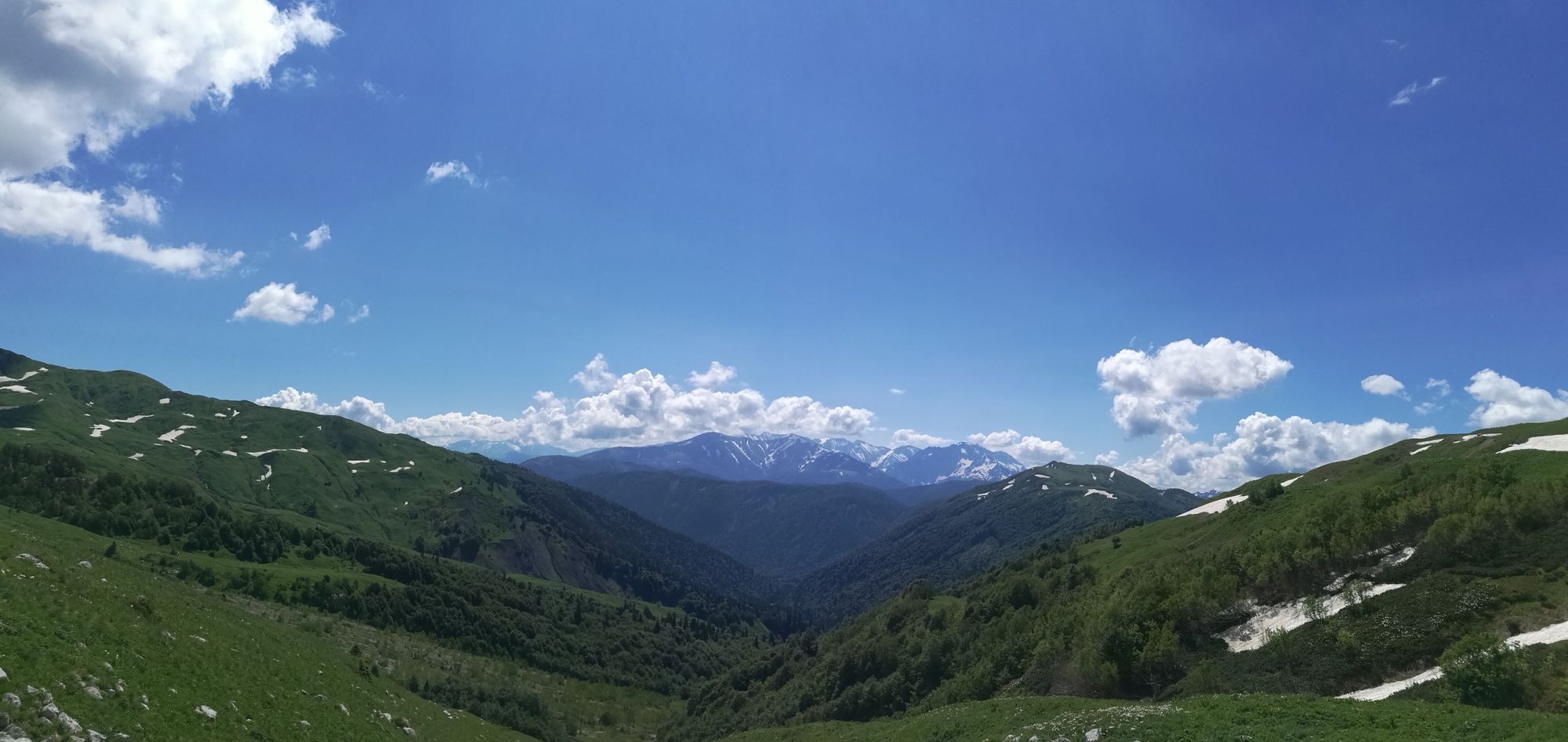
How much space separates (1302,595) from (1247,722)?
3976 cm

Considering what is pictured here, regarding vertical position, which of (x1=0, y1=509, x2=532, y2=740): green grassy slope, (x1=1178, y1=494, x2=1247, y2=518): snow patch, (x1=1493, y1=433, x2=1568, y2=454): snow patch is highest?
(x1=1493, y1=433, x2=1568, y2=454): snow patch

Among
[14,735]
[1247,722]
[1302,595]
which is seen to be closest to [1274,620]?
[1302,595]

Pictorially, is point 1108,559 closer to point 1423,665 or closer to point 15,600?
point 1423,665

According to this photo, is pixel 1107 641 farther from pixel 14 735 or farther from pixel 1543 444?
pixel 14 735

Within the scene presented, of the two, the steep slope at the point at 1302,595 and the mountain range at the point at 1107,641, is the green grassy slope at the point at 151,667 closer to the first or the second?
the mountain range at the point at 1107,641

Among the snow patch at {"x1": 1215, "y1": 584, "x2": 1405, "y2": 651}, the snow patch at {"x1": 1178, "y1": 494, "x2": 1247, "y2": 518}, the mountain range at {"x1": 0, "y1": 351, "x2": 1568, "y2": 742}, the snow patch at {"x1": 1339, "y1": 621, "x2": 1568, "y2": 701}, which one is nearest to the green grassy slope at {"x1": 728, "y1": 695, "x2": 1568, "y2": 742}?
the mountain range at {"x1": 0, "y1": 351, "x2": 1568, "y2": 742}

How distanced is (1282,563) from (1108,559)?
45.9m

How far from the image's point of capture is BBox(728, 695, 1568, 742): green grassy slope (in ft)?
77.6

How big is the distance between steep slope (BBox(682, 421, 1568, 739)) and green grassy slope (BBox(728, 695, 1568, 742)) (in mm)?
11838

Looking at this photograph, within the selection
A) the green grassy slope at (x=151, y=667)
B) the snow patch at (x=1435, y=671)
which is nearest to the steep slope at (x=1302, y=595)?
the snow patch at (x=1435, y=671)

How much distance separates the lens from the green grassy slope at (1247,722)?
77.6 ft

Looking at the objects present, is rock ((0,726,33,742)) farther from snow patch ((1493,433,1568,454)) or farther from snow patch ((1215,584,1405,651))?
snow patch ((1493,433,1568,454))

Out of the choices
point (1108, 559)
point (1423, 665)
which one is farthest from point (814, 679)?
point (1423, 665)

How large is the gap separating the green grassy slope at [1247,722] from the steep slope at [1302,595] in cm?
1184
